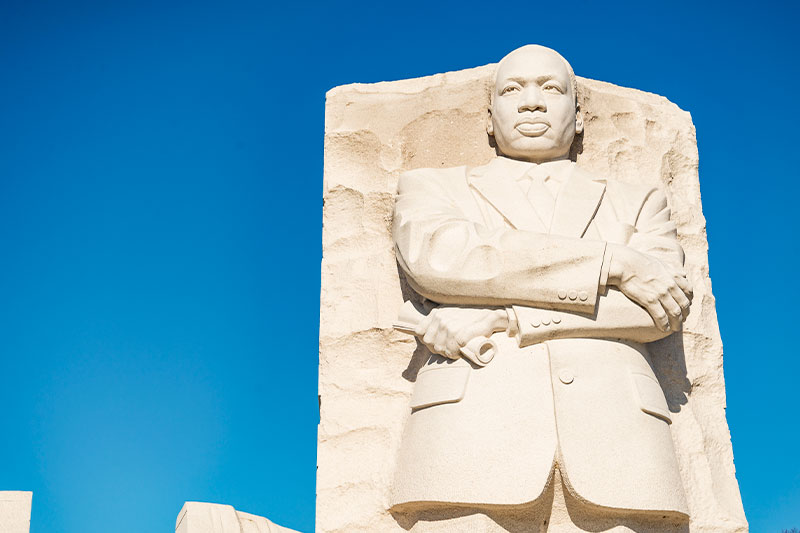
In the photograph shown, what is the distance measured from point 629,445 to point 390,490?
3.47 feet

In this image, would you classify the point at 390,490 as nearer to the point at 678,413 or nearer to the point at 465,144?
the point at 678,413

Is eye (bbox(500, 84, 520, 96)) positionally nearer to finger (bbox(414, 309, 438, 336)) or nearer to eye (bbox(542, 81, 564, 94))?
eye (bbox(542, 81, 564, 94))

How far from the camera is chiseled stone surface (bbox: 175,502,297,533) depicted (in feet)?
20.1

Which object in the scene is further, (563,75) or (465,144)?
(465,144)

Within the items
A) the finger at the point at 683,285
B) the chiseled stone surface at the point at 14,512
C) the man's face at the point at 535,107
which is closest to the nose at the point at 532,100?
the man's face at the point at 535,107

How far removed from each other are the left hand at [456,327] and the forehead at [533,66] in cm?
129

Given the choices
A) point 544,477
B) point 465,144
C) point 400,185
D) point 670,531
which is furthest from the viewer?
point 465,144

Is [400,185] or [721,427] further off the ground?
[400,185]

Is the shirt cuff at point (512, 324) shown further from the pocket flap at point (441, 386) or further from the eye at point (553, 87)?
the eye at point (553, 87)

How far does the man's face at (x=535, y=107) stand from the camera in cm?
532

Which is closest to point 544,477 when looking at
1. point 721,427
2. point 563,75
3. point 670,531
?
point 670,531

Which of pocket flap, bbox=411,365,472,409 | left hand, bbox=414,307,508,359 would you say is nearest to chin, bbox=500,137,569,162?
left hand, bbox=414,307,508,359

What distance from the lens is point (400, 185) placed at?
538 cm

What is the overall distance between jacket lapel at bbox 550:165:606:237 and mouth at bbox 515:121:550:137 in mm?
253
